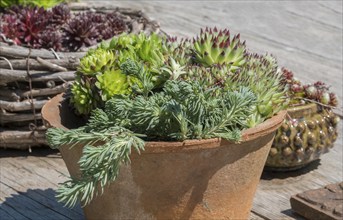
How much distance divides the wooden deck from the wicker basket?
127 mm

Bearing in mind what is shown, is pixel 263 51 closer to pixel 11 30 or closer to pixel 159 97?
pixel 11 30

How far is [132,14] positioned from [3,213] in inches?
56.8

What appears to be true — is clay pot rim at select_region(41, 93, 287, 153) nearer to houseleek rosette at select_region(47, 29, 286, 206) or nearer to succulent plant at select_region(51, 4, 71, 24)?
houseleek rosette at select_region(47, 29, 286, 206)

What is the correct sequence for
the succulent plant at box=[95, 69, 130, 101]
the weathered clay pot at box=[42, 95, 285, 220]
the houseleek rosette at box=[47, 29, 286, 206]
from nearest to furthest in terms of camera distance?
the houseleek rosette at box=[47, 29, 286, 206] → the weathered clay pot at box=[42, 95, 285, 220] → the succulent plant at box=[95, 69, 130, 101]

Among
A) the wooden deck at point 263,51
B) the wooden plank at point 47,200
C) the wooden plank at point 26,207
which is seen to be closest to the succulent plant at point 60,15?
the wooden deck at point 263,51

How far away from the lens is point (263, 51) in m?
4.68

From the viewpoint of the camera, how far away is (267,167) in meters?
3.25

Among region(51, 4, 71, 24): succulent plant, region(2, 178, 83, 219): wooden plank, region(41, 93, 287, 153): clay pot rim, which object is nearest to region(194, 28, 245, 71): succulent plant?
region(41, 93, 287, 153): clay pot rim

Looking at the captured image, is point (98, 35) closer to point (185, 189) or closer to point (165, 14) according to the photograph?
point (185, 189)

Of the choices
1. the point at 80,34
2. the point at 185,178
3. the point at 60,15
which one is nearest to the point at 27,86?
the point at 80,34

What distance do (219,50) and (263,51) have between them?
223cm

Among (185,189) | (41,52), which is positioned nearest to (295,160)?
(185,189)

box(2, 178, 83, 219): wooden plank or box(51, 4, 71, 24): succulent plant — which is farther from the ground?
box(51, 4, 71, 24): succulent plant

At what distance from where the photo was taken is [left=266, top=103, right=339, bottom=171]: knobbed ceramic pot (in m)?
3.13
